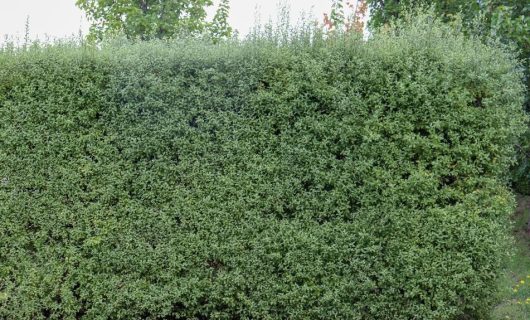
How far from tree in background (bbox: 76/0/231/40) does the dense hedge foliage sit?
4.95 metres

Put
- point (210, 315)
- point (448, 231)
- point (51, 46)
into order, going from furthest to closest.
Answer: point (51, 46) < point (210, 315) < point (448, 231)

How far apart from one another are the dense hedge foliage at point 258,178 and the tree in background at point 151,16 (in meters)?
4.95

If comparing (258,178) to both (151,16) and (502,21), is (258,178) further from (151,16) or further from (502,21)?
(151,16)

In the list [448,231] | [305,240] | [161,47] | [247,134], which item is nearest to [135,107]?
[161,47]

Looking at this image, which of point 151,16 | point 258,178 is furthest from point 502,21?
point 151,16

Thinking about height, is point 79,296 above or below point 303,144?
below

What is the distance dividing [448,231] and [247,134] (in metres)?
2.05

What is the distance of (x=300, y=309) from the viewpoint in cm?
525

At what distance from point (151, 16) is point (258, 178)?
6340 mm

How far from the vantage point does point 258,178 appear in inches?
210

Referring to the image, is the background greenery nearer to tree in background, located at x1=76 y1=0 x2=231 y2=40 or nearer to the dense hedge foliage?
the dense hedge foliage

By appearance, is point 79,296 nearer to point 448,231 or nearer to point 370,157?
point 370,157

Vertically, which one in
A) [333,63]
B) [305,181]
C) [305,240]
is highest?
[333,63]

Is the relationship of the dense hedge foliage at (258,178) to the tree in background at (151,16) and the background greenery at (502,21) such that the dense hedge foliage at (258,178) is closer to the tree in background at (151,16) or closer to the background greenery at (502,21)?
the background greenery at (502,21)
